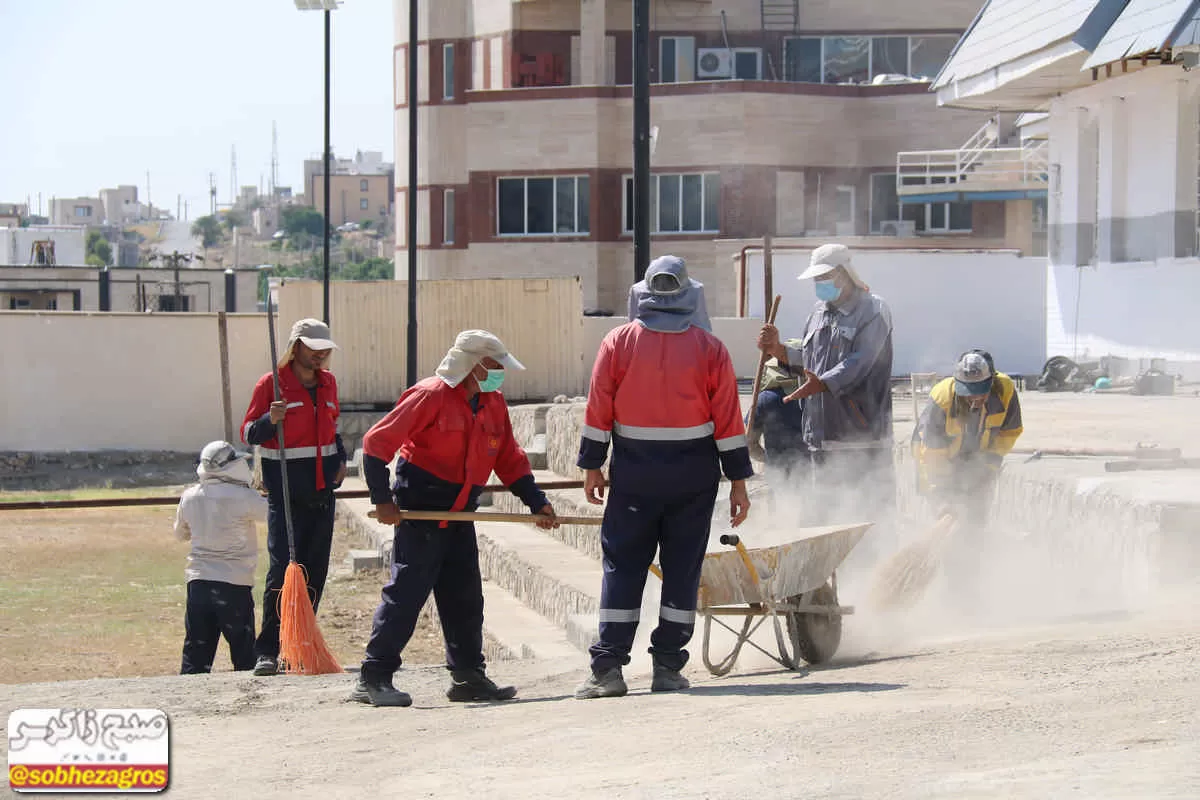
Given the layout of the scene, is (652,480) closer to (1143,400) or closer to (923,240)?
(1143,400)

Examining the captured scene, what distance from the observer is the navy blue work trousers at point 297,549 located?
9.05 metres

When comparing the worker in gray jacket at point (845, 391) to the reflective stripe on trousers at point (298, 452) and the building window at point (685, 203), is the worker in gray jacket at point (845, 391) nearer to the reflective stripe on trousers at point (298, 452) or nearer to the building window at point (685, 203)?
the reflective stripe on trousers at point (298, 452)

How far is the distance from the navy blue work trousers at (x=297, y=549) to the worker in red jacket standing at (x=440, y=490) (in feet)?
5.80

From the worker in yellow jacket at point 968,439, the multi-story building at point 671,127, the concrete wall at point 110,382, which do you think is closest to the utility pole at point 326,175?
the concrete wall at point 110,382

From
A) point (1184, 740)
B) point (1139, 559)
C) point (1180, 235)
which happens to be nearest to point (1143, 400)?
point (1180, 235)

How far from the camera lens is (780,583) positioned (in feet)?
23.9

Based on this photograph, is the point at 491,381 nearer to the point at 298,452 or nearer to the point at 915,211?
the point at 298,452

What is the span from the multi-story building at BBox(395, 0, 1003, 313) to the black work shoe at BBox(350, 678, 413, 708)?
29.5m

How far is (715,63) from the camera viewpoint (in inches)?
1702

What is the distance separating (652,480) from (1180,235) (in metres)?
14.8

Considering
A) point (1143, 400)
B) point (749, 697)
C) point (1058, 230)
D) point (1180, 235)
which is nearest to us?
point (749, 697)

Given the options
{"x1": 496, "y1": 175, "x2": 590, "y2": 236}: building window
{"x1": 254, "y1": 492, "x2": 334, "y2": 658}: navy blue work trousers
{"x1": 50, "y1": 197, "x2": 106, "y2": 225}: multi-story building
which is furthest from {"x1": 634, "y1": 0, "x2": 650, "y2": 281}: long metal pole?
{"x1": 50, "y1": 197, "x2": 106, "y2": 225}: multi-story building

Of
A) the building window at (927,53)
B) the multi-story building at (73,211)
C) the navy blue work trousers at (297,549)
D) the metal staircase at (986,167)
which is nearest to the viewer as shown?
the navy blue work trousers at (297,549)

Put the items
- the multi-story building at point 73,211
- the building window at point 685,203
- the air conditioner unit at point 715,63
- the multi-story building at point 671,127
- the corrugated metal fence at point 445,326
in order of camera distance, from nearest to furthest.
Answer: the corrugated metal fence at point 445,326
the multi-story building at point 671,127
the building window at point 685,203
the air conditioner unit at point 715,63
the multi-story building at point 73,211
